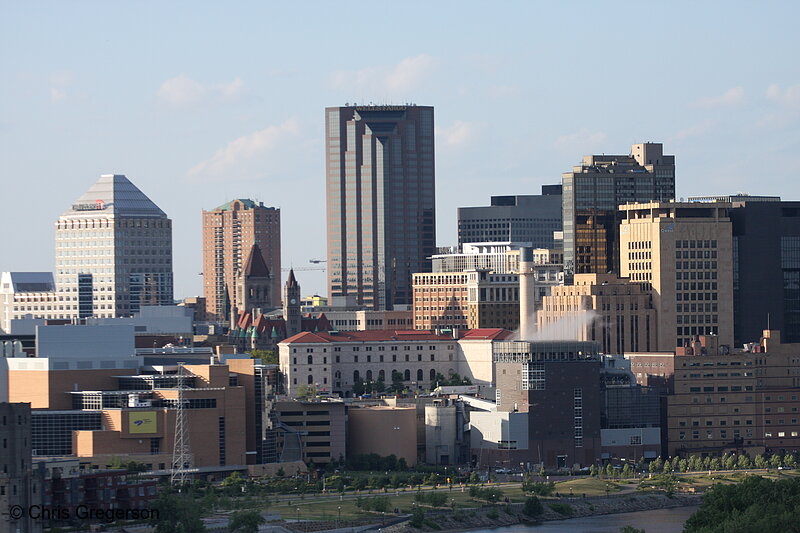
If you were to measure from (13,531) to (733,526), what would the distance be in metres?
60.5

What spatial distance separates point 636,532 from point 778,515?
1164 centimetres

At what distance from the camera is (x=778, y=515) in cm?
19075

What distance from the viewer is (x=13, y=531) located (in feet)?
653

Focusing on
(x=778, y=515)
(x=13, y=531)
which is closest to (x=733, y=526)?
(x=778, y=515)

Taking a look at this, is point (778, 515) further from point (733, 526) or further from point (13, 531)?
point (13, 531)

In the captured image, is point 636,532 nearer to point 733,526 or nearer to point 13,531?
point 733,526

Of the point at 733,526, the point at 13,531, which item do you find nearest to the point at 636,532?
the point at 733,526

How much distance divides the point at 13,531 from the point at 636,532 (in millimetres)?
52549

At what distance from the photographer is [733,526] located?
7382 inches

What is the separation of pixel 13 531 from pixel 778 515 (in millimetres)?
64079

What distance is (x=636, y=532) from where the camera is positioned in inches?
7598

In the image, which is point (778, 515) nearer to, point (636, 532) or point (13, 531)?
point (636, 532)

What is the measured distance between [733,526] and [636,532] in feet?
29.9
